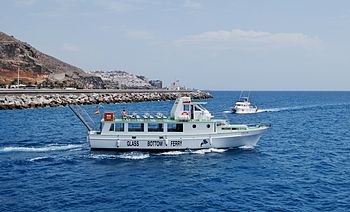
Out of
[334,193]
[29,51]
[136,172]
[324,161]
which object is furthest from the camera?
[29,51]

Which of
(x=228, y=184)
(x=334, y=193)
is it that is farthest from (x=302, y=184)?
(x=228, y=184)

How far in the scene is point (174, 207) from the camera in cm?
2134

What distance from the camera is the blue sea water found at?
22.0 meters

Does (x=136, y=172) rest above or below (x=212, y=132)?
below

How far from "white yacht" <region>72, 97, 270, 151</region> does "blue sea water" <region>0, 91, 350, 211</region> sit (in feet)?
2.92

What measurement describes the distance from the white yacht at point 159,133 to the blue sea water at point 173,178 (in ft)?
2.92

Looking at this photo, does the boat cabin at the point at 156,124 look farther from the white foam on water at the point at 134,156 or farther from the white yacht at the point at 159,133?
the white foam on water at the point at 134,156

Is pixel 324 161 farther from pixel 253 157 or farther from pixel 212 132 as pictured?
pixel 212 132

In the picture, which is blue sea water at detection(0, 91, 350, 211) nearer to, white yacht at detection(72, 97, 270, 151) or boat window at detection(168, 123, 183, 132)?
white yacht at detection(72, 97, 270, 151)

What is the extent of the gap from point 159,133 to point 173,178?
8.34m

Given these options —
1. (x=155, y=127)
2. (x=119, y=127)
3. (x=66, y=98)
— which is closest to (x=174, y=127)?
(x=155, y=127)

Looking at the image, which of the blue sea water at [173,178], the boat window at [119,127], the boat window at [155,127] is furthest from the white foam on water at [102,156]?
the boat window at [155,127]

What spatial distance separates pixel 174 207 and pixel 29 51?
14575cm

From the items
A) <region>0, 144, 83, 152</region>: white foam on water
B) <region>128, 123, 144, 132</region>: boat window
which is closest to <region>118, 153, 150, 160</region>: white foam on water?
<region>128, 123, 144, 132</region>: boat window
